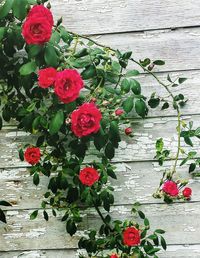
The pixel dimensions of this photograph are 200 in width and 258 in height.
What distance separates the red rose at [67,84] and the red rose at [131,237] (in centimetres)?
55

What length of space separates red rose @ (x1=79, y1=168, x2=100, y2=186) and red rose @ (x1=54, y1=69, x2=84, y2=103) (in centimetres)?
29

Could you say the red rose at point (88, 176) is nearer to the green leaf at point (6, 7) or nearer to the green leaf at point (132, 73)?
the green leaf at point (132, 73)

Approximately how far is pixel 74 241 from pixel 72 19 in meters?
0.86

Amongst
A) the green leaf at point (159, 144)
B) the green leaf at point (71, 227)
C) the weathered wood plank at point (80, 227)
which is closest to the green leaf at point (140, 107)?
the green leaf at point (159, 144)

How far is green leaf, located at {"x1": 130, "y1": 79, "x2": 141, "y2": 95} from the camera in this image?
1.57 metres

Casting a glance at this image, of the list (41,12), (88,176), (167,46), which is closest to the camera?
(41,12)

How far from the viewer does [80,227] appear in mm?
1711

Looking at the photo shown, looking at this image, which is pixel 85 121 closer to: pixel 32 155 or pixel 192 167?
pixel 32 155

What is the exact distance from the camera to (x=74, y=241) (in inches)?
67.4

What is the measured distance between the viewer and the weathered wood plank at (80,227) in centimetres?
167

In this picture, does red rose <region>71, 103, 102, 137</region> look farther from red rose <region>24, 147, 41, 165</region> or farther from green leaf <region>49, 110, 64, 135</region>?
red rose <region>24, 147, 41, 165</region>

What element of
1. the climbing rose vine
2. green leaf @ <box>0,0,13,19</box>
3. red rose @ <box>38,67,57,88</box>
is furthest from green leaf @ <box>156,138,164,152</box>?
green leaf @ <box>0,0,13,19</box>

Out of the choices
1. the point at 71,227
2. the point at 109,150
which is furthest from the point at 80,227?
the point at 109,150

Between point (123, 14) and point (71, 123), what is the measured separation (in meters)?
0.50
